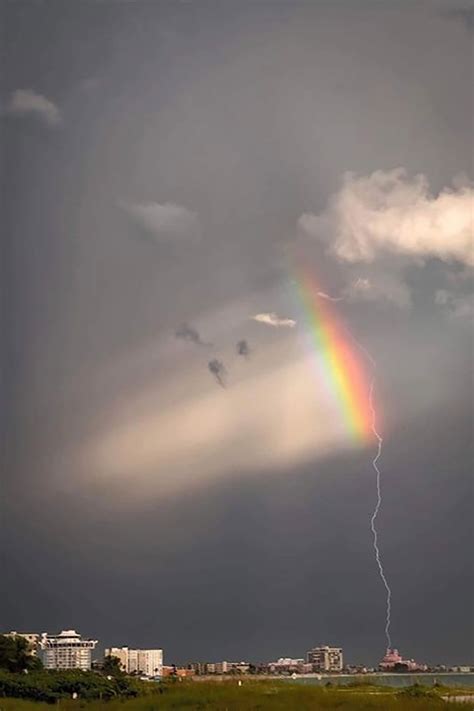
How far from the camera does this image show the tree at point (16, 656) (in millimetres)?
4921

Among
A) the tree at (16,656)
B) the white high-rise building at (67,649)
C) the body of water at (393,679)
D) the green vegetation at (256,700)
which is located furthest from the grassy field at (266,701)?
the white high-rise building at (67,649)

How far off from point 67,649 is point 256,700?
54.2 inches

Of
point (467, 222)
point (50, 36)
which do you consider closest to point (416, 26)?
point (467, 222)

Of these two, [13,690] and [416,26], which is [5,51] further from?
[13,690]

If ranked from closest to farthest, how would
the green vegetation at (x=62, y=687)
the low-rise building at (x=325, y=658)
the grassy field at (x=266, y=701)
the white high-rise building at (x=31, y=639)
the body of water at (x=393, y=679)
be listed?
the grassy field at (x=266, y=701)
the green vegetation at (x=62, y=687)
the body of water at (x=393, y=679)
the white high-rise building at (x=31, y=639)
the low-rise building at (x=325, y=658)

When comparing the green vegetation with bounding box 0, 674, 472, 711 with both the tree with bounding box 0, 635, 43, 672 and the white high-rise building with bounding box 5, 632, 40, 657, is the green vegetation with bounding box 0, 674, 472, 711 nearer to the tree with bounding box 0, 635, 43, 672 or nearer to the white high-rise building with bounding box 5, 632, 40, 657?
the tree with bounding box 0, 635, 43, 672

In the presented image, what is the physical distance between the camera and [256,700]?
446 cm

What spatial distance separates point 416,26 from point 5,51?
94.1 inches

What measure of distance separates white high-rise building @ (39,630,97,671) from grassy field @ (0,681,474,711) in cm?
76

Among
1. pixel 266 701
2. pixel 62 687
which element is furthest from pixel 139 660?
pixel 266 701

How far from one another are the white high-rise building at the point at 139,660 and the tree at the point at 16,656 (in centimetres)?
45

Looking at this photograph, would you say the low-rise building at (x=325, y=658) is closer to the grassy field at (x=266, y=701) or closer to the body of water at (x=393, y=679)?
the body of water at (x=393, y=679)

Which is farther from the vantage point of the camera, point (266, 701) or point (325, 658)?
point (325, 658)

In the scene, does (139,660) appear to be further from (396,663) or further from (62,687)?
(396,663)
